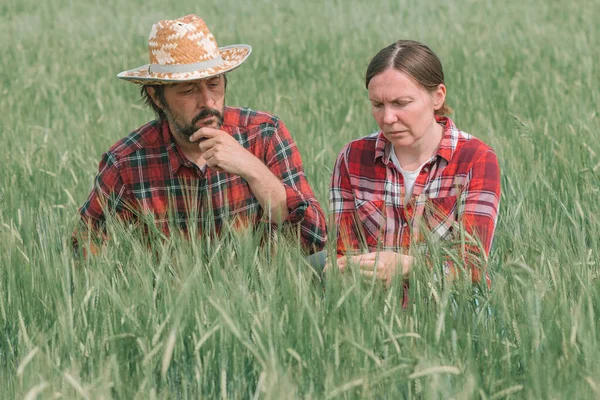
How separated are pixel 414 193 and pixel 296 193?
32cm

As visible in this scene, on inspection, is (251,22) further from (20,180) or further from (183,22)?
(183,22)

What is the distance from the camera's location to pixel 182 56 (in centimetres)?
255

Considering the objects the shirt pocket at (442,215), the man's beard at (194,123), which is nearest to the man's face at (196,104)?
the man's beard at (194,123)

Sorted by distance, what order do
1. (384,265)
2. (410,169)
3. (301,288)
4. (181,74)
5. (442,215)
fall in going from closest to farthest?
(301,288), (384,265), (442,215), (410,169), (181,74)

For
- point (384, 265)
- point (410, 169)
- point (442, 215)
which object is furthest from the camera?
point (410, 169)

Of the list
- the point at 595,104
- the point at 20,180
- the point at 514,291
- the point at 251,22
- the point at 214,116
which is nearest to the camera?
the point at 514,291

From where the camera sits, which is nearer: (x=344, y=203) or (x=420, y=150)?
(x=420, y=150)

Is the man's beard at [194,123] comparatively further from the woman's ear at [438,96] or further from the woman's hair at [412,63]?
the woman's ear at [438,96]

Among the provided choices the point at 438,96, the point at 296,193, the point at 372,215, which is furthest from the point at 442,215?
the point at 296,193

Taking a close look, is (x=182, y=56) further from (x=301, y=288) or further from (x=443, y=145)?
(x=301, y=288)

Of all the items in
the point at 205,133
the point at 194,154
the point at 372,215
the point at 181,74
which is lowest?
the point at 372,215

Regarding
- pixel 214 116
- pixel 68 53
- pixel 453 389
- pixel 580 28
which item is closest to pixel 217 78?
pixel 214 116

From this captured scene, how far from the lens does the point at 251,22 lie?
26.0 ft

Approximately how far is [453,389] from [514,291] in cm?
39
